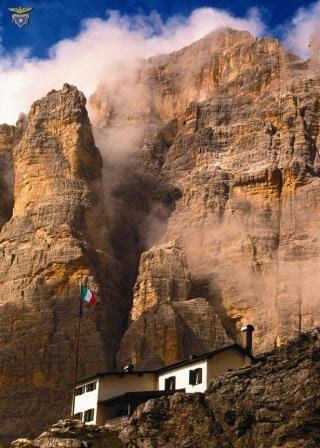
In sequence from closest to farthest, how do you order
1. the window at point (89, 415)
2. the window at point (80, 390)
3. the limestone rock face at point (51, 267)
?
1. the window at point (89, 415)
2. the window at point (80, 390)
3. the limestone rock face at point (51, 267)

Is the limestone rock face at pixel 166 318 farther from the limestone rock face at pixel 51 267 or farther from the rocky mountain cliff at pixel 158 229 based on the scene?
the limestone rock face at pixel 51 267

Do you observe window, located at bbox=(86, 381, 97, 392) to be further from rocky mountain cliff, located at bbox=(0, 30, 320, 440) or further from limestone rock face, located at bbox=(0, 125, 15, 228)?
limestone rock face, located at bbox=(0, 125, 15, 228)

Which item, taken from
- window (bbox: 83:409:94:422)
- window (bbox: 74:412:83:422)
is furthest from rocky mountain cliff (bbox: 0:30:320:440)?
window (bbox: 83:409:94:422)

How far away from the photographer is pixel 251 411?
50031 millimetres

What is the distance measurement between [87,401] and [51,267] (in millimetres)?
32234

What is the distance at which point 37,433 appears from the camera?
91.9 meters

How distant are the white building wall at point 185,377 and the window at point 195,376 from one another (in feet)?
0.72

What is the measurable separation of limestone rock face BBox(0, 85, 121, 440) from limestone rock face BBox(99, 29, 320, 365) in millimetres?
5132

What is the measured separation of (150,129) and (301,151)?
29191 mm

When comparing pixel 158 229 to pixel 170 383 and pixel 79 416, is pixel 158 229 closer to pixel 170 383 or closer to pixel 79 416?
pixel 79 416

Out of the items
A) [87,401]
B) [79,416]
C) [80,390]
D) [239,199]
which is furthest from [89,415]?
[239,199]

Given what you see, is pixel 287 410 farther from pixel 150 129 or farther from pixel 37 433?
pixel 150 129

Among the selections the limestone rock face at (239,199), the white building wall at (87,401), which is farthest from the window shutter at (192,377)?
the limestone rock face at (239,199)

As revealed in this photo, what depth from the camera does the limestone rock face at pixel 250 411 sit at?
4781 centimetres
